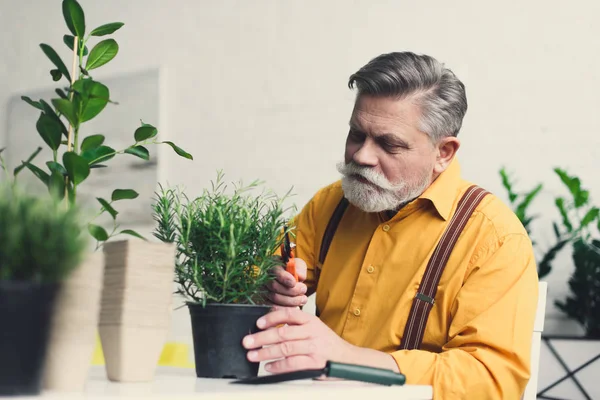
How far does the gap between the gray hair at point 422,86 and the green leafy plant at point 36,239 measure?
3.89ft

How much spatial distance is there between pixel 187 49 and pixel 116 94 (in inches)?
18.5

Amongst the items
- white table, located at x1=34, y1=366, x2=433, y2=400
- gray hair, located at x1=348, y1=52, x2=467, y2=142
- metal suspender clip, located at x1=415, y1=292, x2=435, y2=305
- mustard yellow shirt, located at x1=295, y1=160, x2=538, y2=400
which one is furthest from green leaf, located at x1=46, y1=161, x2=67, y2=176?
gray hair, located at x1=348, y1=52, x2=467, y2=142

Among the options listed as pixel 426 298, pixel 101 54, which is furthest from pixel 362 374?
pixel 426 298

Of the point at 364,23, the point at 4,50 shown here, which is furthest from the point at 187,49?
the point at 4,50

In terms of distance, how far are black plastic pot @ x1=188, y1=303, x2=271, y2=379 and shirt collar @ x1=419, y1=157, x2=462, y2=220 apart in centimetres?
78

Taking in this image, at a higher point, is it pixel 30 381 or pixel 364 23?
pixel 30 381

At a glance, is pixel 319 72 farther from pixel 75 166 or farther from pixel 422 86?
pixel 75 166

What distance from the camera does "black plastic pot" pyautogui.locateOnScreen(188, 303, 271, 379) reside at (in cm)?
93

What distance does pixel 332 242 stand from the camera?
71.0 inches

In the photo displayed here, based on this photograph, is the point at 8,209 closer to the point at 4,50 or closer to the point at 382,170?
the point at 382,170

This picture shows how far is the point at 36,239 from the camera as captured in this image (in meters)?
0.60

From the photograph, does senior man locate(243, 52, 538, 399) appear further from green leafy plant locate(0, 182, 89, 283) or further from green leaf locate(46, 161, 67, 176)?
green leafy plant locate(0, 182, 89, 283)

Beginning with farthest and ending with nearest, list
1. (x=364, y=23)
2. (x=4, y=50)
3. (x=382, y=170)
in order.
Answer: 1. (x=4, y=50)
2. (x=364, y=23)
3. (x=382, y=170)

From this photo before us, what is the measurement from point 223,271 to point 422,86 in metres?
0.94
